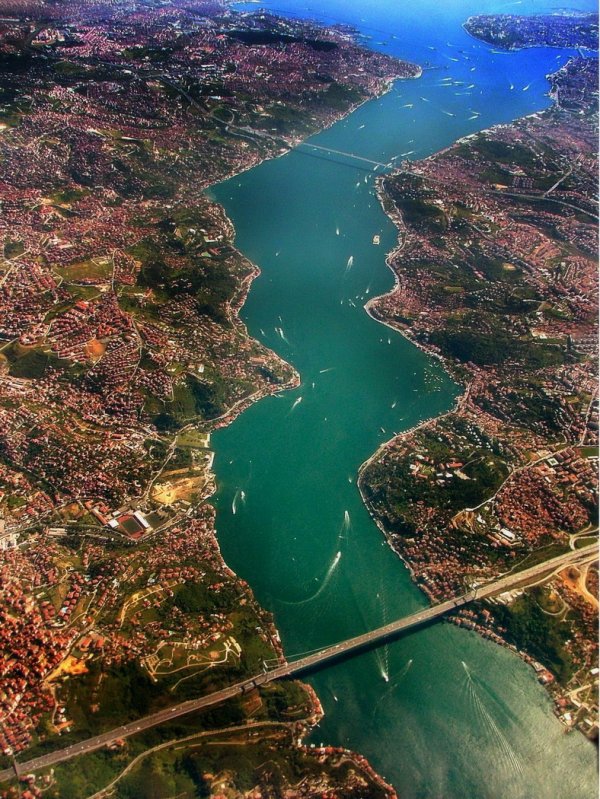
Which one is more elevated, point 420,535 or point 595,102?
point 595,102

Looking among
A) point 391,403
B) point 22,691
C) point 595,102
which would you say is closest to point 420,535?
point 391,403

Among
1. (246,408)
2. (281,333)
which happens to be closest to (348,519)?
(246,408)

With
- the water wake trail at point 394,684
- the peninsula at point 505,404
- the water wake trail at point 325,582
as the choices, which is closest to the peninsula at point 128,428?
the water wake trail at point 325,582

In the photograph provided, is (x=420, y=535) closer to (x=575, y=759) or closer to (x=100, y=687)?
(x=575, y=759)

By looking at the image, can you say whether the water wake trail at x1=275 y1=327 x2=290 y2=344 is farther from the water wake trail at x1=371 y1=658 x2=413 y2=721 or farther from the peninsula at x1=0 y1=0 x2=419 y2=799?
the water wake trail at x1=371 y1=658 x2=413 y2=721

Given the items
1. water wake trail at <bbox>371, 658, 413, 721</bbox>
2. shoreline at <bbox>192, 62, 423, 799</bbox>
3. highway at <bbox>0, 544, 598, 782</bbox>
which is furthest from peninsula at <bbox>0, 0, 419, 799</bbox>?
water wake trail at <bbox>371, 658, 413, 721</bbox>

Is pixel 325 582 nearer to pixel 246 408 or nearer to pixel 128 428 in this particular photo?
pixel 246 408

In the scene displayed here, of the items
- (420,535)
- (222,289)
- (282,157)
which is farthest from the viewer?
(282,157)
